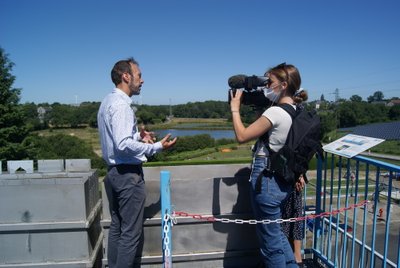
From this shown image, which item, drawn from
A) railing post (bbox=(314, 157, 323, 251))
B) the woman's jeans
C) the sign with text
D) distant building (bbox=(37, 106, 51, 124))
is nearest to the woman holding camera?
the woman's jeans

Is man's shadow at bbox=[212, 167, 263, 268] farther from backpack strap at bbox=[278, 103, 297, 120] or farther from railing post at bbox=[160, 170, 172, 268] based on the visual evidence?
backpack strap at bbox=[278, 103, 297, 120]

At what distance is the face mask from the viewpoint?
2.90 m

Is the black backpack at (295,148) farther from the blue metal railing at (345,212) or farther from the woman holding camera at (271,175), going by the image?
the blue metal railing at (345,212)

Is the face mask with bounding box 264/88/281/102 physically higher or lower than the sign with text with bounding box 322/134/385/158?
higher

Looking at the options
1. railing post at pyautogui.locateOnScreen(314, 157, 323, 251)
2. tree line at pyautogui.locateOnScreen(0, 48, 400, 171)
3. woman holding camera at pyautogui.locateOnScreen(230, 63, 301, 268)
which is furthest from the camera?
tree line at pyautogui.locateOnScreen(0, 48, 400, 171)

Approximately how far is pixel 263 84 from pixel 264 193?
0.96m

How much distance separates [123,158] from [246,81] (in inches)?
51.6

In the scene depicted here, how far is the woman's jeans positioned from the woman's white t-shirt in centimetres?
17

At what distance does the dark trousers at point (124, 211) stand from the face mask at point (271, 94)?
1.36 m

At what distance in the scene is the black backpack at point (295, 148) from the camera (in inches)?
107

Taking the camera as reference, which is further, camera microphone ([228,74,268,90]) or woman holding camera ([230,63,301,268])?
camera microphone ([228,74,268,90])

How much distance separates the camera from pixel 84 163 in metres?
4.08

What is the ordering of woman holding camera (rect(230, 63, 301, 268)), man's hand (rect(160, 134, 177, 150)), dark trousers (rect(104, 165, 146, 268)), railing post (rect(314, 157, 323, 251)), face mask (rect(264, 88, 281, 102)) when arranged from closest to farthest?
woman holding camera (rect(230, 63, 301, 268)) → face mask (rect(264, 88, 281, 102)) → dark trousers (rect(104, 165, 146, 268)) → man's hand (rect(160, 134, 177, 150)) → railing post (rect(314, 157, 323, 251))

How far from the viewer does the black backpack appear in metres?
2.73
